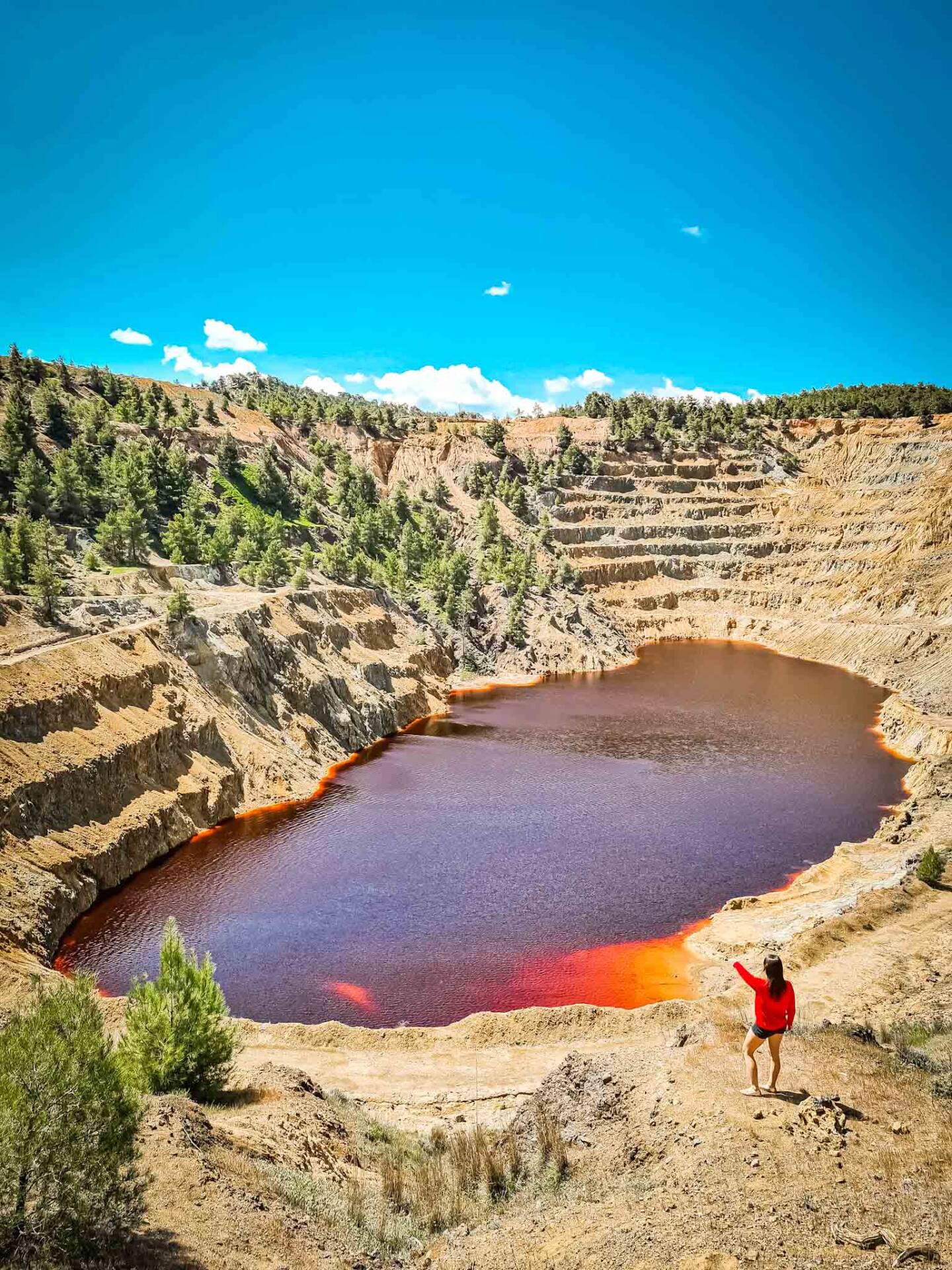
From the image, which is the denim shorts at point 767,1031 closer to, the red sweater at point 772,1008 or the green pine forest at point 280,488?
the red sweater at point 772,1008

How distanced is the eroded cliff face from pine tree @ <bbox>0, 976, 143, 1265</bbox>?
50.4 feet

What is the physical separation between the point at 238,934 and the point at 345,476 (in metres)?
86.6

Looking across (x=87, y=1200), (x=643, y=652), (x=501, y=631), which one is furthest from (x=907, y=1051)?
(x=643, y=652)

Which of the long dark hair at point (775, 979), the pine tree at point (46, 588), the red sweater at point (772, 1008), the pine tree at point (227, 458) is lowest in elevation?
the red sweater at point (772, 1008)

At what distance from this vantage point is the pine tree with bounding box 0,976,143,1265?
10297mm

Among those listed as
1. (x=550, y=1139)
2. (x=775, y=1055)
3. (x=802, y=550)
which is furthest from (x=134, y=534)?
(x=802, y=550)

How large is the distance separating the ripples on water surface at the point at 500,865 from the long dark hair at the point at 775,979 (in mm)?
16118

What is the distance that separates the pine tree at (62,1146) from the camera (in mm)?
10297

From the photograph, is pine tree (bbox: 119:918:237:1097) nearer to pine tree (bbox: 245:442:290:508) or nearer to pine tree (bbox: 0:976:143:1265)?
pine tree (bbox: 0:976:143:1265)

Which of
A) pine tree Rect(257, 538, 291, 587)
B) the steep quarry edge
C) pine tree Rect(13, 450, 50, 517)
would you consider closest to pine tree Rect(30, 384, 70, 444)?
pine tree Rect(13, 450, 50, 517)

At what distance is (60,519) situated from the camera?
6312cm

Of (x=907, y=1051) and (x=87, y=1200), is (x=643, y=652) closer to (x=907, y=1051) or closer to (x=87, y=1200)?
(x=907, y=1051)

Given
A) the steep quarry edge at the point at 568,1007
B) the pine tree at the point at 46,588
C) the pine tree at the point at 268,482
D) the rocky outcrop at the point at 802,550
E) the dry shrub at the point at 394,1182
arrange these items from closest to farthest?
the dry shrub at the point at 394,1182, the steep quarry edge at the point at 568,1007, the pine tree at the point at 46,588, the rocky outcrop at the point at 802,550, the pine tree at the point at 268,482

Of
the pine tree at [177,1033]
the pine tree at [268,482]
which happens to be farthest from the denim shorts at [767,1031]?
the pine tree at [268,482]
